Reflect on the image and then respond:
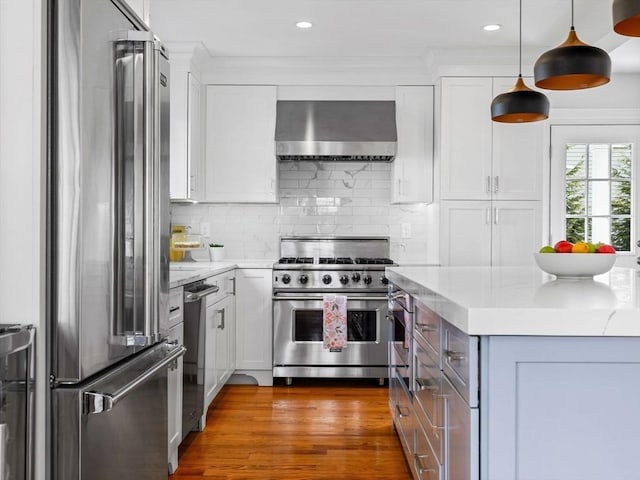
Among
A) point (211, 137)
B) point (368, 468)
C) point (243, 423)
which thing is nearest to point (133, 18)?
point (368, 468)

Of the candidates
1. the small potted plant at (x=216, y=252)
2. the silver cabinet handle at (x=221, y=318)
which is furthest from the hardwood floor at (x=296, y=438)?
the small potted plant at (x=216, y=252)

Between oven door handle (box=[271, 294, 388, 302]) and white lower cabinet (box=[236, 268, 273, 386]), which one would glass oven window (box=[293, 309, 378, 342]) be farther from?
white lower cabinet (box=[236, 268, 273, 386])

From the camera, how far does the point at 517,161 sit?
446cm

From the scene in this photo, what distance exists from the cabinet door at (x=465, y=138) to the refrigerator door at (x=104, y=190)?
292 cm

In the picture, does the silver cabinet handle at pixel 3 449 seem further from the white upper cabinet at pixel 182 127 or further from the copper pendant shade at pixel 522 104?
the white upper cabinet at pixel 182 127

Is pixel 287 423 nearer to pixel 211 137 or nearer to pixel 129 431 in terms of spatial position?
pixel 129 431

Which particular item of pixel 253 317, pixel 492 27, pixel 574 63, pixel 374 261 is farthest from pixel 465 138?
pixel 574 63

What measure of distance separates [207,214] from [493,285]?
3.34 meters

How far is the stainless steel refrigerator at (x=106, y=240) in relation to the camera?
1.38 m

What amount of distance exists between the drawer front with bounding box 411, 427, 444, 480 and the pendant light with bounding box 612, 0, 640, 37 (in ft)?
4.66

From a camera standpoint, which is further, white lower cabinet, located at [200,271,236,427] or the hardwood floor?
white lower cabinet, located at [200,271,236,427]

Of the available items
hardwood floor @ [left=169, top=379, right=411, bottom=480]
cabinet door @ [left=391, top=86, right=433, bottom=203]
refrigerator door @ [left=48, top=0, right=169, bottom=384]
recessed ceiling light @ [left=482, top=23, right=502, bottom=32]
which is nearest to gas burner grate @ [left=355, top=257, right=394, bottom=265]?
cabinet door @ [left=391, top=86, right=433, bottom=203]

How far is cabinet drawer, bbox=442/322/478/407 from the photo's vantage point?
135cm

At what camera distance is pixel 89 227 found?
4.76 feet
